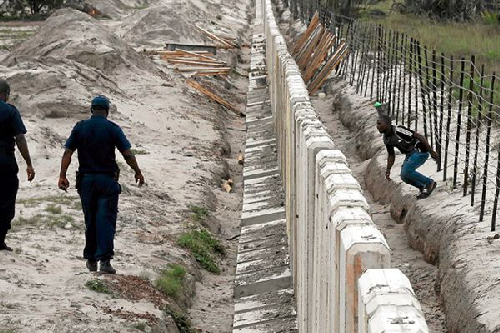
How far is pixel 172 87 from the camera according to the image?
835 inches

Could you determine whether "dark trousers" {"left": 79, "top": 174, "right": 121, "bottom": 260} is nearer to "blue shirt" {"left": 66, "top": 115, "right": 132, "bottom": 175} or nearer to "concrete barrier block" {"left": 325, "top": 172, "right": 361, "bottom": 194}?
"blue shirt" {"left": 66, "top": 115, "right": 132, "bottom": 175}

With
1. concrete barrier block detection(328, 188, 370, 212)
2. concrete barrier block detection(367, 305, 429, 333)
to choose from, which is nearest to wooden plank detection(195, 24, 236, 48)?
concrete barrier block detection(328, 188, 370, 212)

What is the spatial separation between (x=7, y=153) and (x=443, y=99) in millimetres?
5917

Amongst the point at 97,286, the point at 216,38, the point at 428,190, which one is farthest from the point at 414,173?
the point at 216,38

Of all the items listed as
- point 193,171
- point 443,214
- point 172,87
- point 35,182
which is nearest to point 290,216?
point 443,214

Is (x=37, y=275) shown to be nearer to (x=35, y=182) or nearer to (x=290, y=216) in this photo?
(x=290, y=216)

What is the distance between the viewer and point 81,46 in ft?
71.9

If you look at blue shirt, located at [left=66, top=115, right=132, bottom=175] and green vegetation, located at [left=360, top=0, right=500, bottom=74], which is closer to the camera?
blue shirt, located at [left=66, top=115, right=132, bottom=175]

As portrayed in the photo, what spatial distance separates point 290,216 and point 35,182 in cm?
426

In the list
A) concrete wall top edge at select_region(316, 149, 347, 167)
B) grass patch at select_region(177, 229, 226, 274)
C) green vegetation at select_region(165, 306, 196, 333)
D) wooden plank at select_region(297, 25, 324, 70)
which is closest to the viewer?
concrete wall top edge at select_region(316, 149, 347, 167)

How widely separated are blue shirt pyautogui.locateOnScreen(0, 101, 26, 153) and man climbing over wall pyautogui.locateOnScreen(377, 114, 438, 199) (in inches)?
170

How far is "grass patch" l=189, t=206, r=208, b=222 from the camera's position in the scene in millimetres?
11648

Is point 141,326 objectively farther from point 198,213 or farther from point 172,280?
point 198,213

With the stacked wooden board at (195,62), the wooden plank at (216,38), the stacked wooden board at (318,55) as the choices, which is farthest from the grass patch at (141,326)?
the wooden plank at (216,38)
